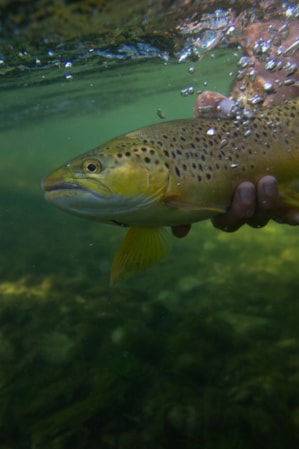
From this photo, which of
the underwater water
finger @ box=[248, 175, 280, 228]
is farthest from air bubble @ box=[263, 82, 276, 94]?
finger @ box=[248, 175, 280, 228]

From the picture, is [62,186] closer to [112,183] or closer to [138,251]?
[112,183]

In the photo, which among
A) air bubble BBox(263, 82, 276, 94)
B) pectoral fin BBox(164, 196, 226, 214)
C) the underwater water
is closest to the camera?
pectoral fin BBox(164, 196, 226, 214)

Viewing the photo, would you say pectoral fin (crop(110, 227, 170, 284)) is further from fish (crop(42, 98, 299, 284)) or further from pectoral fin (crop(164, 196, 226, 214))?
pectoral fin (crop(164, 196, 226, 214))

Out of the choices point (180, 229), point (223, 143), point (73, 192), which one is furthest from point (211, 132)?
point (73, 192)

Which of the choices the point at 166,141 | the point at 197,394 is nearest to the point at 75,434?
the point at 197,394

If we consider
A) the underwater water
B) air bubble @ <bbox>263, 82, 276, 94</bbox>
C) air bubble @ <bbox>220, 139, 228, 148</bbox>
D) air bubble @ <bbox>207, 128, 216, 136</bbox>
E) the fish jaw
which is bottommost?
the underwater water

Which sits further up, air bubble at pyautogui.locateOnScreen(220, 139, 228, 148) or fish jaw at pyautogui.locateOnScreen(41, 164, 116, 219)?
air bubble at pyautogui.locateOnScreen(220, 139, 228, 148)
